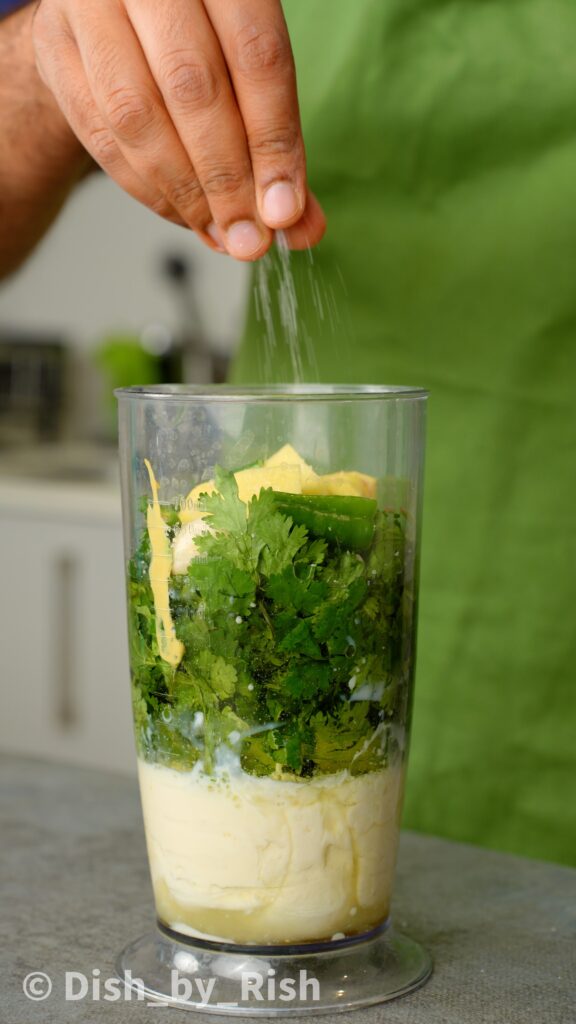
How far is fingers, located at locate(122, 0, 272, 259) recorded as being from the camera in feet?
1.91

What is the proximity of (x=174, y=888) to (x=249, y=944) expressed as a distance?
48 mm

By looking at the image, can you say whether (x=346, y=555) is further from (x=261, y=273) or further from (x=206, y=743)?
(x=261, y=273)

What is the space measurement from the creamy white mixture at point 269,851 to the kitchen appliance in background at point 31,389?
2.50 meters

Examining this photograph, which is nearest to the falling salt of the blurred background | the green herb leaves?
the green herb leaves

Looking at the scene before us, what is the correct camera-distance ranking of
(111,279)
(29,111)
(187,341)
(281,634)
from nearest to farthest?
(281,634), (29,111), (187,341), (111,279)

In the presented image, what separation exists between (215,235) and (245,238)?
0.05m

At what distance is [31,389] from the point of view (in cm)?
304

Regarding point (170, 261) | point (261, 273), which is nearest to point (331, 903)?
point (261, 273)

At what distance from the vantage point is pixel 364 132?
96cm

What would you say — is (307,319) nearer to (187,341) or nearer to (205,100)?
(205,100)

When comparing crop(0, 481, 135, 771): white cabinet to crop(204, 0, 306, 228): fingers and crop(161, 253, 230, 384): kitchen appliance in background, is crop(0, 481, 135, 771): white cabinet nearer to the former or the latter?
crop(161, 253, 230, 384): kitchen appliance in background

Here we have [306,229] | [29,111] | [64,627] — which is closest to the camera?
[306,229]

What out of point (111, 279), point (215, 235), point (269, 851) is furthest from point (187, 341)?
point (269, 851)

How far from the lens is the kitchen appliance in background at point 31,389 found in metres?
3.03
